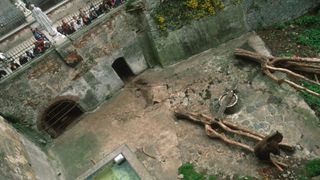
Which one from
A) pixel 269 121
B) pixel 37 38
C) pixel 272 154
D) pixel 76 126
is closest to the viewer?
pixel 272 154

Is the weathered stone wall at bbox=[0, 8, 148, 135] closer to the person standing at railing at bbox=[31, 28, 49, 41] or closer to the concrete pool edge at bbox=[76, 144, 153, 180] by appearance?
the person standing at railing at bbox=[31, 28, 49, 41]

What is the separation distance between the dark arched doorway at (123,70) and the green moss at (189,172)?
6.05 metres

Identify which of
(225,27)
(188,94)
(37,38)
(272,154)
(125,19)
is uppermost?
(37,38)

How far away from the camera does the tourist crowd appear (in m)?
17.2

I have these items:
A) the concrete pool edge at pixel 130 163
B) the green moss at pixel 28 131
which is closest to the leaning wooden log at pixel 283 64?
the concrete pool edge at pixel 130 163

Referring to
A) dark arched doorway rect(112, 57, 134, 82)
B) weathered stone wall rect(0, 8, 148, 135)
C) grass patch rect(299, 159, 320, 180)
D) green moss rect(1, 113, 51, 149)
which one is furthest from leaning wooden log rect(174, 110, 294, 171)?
green moss rect(1, 113, 51, 149)

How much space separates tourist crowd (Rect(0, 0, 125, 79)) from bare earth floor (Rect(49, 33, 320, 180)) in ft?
12.9

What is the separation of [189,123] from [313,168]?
5.47 m

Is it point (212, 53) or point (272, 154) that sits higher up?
point (212, 53)

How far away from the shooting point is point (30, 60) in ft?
56.0

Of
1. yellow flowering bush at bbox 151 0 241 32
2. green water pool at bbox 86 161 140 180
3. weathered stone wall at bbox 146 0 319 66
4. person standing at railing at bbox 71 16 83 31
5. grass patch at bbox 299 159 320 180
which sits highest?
person standing at railing at bbox 71 16 83 31

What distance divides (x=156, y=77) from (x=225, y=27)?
419 centimetres

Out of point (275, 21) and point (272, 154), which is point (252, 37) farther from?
point (272, 154)

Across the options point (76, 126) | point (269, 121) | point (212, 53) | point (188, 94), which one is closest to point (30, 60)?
point (76, 126)
